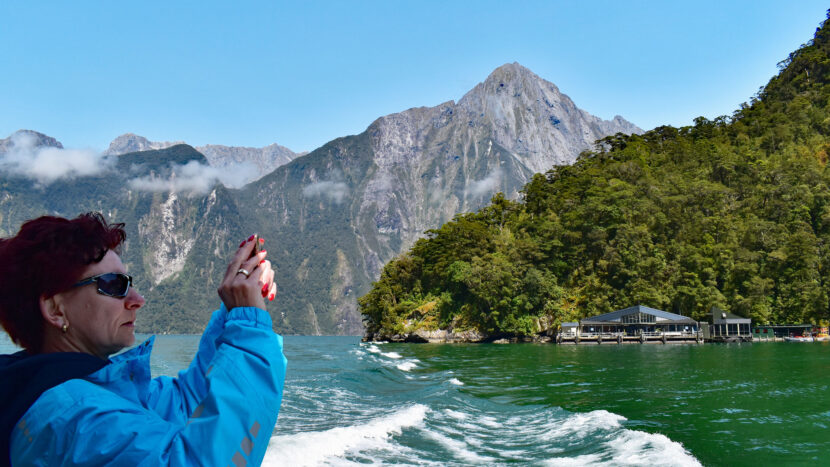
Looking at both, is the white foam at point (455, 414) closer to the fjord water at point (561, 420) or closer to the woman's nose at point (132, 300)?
the fjord water at point (561, 420)

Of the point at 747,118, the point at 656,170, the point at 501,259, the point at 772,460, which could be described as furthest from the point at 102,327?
the point at 747,118

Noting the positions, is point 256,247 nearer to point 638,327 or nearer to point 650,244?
point 638,327

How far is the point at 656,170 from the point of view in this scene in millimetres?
80812

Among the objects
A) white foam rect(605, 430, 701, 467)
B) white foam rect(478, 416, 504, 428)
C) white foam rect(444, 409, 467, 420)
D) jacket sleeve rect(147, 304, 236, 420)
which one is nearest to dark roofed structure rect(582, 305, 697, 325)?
white foam rect(444, 409, 467, 420)

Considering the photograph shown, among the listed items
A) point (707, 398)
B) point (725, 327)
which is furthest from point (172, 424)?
point (725, 327)

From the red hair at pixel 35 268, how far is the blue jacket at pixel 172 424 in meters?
0.29

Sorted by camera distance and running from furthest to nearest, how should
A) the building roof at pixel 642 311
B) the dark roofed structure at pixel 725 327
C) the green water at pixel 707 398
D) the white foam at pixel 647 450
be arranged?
the building roof at pixel 642 311 → the dark roofed structure at pixel 725 327 → the green water at pixel 707 398 → the white foam at pixel 647 450

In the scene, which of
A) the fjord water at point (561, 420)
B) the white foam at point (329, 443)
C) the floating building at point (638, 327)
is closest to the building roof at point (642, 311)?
the floating building at point (638, 327)

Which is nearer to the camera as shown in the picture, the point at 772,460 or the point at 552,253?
the point at 772,460

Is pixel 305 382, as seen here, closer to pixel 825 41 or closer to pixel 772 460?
pixel 772 460

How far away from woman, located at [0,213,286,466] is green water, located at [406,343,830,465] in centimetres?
785

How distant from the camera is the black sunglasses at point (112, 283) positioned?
1.46 m

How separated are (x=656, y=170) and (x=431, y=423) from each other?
7924cm

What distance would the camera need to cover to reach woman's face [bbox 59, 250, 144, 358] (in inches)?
56.5
